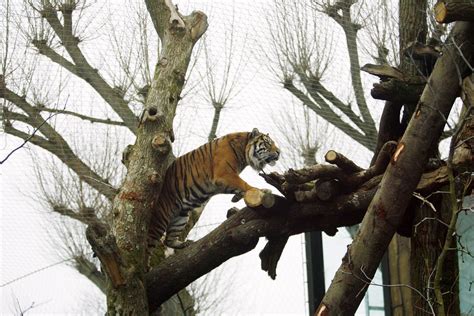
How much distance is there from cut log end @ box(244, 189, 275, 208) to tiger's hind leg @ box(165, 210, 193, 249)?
905 millimetres

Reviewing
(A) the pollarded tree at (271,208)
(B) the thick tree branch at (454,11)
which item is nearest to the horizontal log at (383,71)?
(A) the pollarded tree at (271,208)

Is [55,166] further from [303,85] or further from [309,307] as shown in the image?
[309,307]

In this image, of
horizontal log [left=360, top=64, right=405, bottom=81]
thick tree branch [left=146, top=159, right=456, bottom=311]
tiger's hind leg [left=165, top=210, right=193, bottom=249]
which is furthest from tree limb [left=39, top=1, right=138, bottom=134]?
horizontal log [left=360, top=64, right=405, bottom=81]

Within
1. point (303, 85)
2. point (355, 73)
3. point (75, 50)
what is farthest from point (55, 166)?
point (355, 73)

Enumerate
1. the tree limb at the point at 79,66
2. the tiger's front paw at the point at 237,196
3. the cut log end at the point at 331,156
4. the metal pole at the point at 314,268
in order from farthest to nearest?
the tree limb at the point at 79,66, the metal pole at the point at 314,268, the tiger's front paw at the point at 237,196, the cut log end at the point at 331,156

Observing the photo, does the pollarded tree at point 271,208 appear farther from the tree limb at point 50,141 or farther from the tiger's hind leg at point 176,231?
the tree limb at point 50,141

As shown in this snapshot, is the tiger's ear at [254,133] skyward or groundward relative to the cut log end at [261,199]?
skyward

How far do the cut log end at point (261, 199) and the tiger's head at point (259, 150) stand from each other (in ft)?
2.95

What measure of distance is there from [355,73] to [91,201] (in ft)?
9.06

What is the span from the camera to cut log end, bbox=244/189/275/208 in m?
4.13

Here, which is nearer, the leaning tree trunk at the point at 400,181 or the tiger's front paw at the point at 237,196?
the leaning tree trunk at the point at 400,181

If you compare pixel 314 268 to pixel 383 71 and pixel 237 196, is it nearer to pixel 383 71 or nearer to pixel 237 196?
pixel 237 196

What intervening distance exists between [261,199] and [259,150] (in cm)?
101

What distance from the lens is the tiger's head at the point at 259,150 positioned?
5074 millimetres
